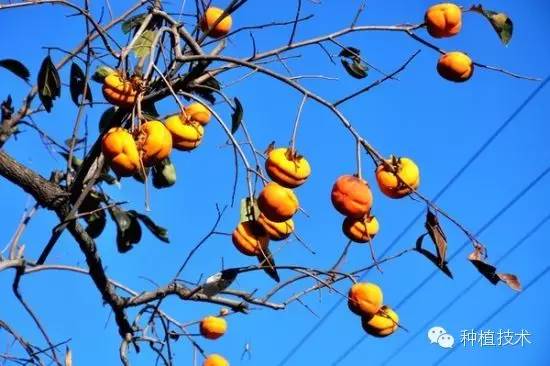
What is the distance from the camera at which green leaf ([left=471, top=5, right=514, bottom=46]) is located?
5.19 ft

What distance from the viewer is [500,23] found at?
1.59 m

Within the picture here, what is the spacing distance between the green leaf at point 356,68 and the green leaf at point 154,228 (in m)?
0.62

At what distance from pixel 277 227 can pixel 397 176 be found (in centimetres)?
25

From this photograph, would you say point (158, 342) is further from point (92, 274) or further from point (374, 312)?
point (374, 312)

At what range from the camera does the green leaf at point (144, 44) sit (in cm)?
148

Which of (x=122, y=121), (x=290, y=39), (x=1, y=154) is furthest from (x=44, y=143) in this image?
(x=290, y=39)

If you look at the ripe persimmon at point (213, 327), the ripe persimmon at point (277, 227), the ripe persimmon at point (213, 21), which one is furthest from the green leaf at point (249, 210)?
the ripe persimmon at point (213, 327)

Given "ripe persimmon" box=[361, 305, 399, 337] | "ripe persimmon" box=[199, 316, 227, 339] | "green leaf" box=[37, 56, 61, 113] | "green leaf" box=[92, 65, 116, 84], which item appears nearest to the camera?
"ripe persimmon" box=[361, 305, 399, 337]

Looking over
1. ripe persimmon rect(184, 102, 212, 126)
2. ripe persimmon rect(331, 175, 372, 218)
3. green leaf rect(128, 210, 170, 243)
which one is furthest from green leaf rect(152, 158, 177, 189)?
ripe persimmon rect(331, 175, 372, 218)

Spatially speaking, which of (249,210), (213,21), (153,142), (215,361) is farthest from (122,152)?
(215,361)

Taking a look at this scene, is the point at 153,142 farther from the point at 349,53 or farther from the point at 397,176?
the point at 349,53

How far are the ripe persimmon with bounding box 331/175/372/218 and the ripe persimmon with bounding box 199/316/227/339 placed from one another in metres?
1.09

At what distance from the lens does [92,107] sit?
1.72 m

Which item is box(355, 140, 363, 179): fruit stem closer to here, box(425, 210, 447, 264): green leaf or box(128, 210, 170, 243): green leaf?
box(425, 210, 447, 264): green leaf
